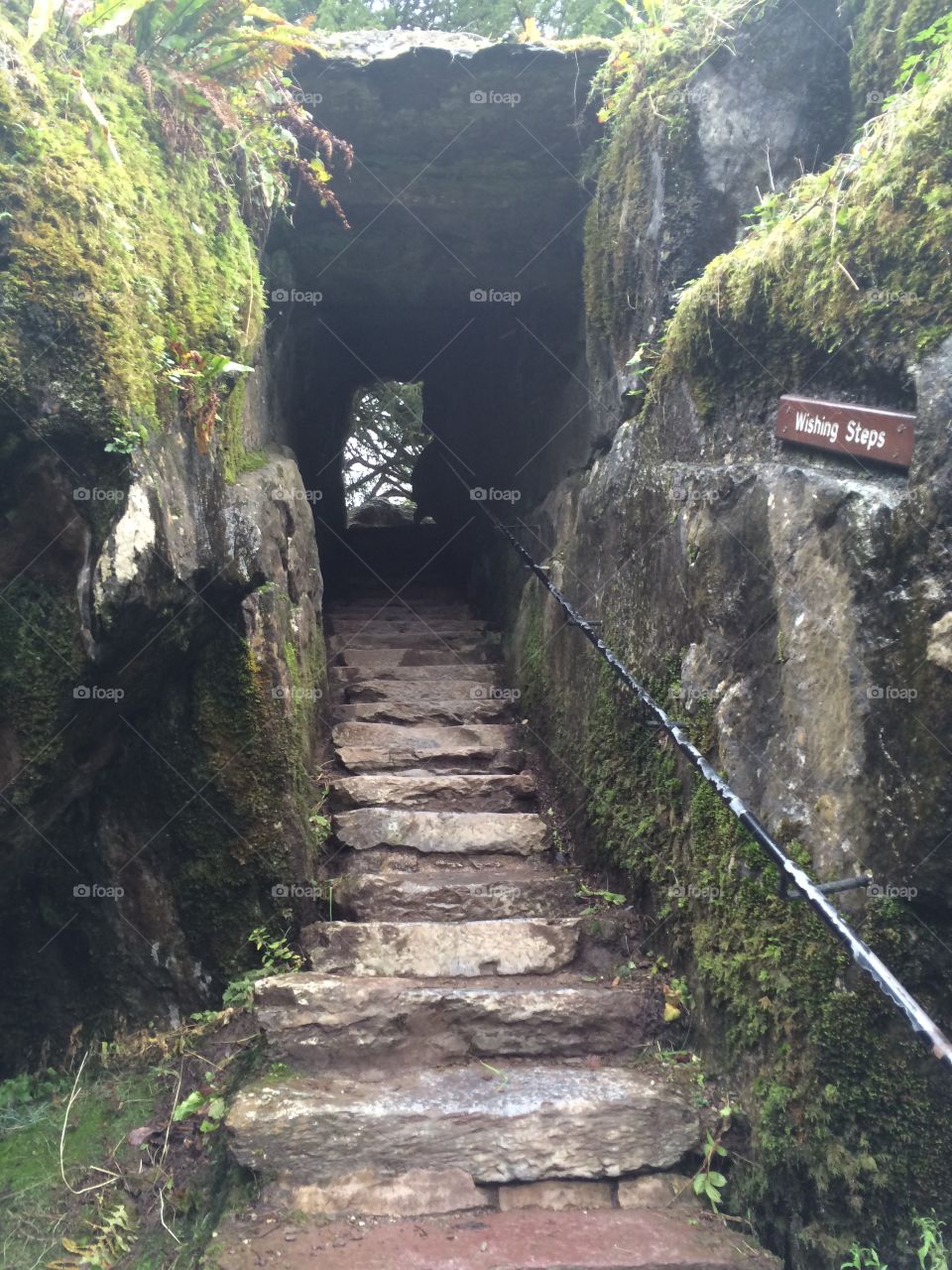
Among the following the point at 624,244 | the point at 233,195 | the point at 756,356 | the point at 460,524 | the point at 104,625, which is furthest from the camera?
the point at 460,524

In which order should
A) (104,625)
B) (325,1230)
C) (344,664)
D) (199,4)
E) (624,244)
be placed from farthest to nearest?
1. (344,664)
2. (624,244)
3. (199,4)
4. (104,625)
5. (325,1230)

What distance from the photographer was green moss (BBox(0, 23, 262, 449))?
2686 millimetres

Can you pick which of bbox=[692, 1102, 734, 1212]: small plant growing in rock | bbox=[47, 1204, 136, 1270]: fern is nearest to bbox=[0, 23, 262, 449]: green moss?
bbox=[47, 1204, 136, 1270]: fern

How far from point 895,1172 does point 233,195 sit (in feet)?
16.3

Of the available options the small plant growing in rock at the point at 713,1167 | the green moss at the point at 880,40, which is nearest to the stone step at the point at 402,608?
the green moss at the point at 880,40

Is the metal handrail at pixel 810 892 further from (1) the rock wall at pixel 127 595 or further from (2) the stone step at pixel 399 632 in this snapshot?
(2) the stone step at pixel 399 632

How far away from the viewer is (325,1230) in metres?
2.58

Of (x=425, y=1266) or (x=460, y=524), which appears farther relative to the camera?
(x=460, y=524)

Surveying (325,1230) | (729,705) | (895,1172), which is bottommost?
(325,1230)

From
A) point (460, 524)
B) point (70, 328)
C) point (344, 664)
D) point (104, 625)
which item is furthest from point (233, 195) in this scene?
point (460, 524)

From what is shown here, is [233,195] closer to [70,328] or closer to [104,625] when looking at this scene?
[70,328]

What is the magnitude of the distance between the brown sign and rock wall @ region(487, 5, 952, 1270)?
0.22 ft

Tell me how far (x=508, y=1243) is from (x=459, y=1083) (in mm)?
590

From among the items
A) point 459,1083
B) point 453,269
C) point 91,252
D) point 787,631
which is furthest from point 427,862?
point 453,269
